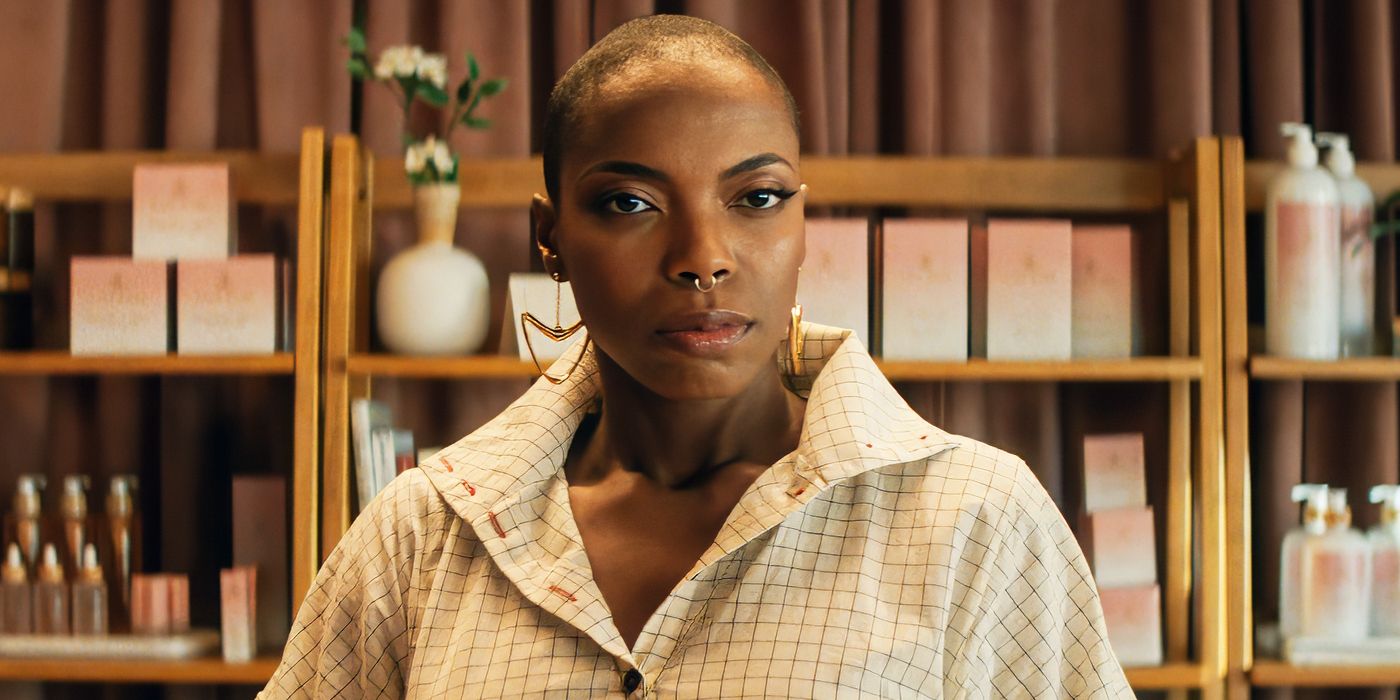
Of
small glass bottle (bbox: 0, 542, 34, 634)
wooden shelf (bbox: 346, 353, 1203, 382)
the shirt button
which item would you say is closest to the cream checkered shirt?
the shirt button

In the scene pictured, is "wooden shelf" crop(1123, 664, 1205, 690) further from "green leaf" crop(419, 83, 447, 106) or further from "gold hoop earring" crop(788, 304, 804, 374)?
"green leaf" crop(419, 83, 447, 106)

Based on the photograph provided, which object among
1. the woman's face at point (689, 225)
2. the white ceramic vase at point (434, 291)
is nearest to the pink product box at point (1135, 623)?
the white ceramic vase at point (434, 291)

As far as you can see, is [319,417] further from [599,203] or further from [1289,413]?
[1289,413]

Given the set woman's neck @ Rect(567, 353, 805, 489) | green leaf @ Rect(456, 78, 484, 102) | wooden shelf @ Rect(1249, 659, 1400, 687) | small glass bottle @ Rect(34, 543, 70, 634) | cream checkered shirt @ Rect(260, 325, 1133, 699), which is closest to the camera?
cream checkered shirt @ Rect(260, 325, 1133, 699)

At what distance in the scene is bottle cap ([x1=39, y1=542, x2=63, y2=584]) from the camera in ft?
7.80

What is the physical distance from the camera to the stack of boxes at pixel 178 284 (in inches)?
94.3

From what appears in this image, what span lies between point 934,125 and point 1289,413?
2.70 feet

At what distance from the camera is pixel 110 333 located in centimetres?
241

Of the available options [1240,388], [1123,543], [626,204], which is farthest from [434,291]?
[626,204]

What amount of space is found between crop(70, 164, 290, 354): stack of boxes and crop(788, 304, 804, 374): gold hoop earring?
145cm

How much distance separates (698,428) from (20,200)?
6.23 ft

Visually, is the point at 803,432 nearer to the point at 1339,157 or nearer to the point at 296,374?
the point at 296,374

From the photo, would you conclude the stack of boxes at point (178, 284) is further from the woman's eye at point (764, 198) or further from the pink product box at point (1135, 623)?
the woman's eye at point (764, 198)

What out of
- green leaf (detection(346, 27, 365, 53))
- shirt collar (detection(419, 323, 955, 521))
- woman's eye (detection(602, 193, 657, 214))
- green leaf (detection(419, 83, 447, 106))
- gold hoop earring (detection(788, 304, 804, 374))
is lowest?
shirt collar (detection(419, 323, 955, 521))
